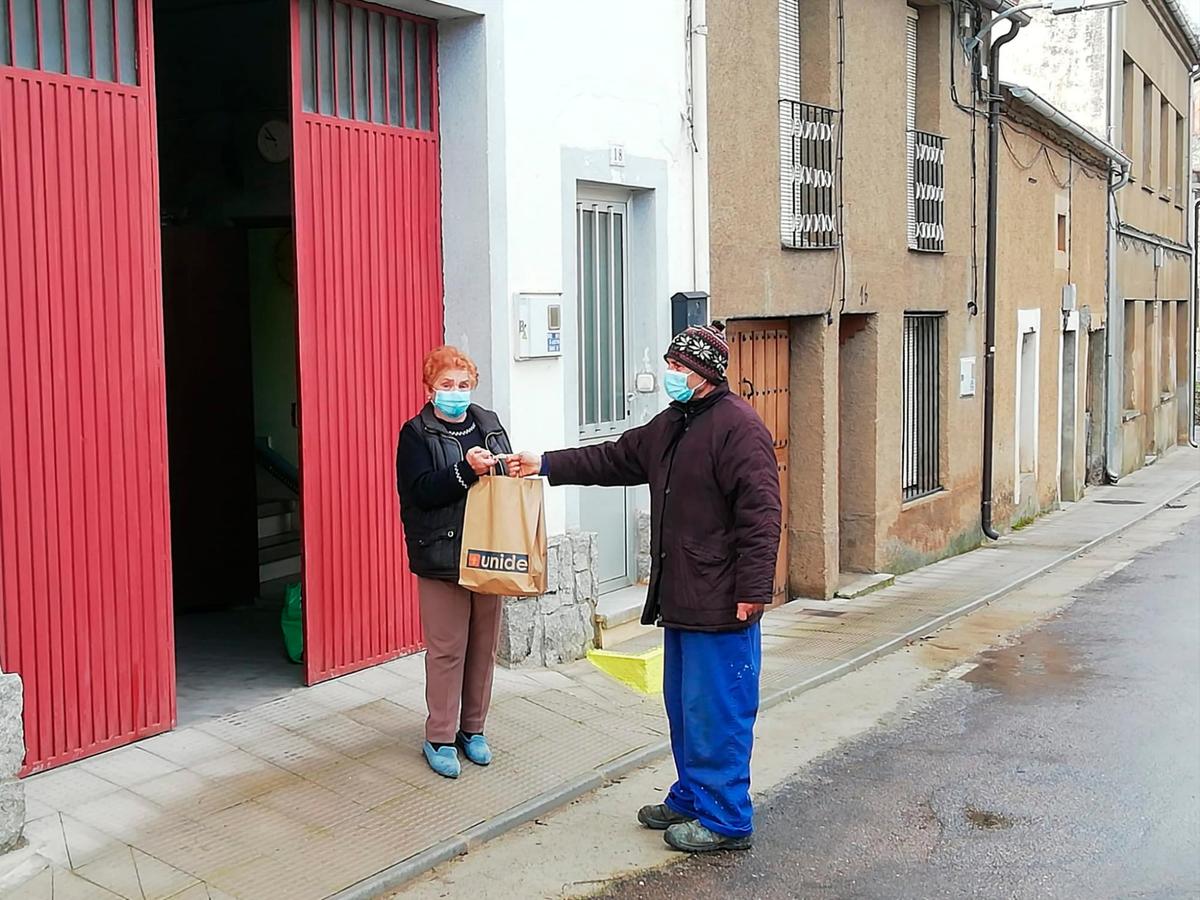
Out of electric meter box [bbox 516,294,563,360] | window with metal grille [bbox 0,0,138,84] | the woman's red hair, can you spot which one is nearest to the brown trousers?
the woman's red hair

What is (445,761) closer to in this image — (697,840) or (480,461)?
(697,840)

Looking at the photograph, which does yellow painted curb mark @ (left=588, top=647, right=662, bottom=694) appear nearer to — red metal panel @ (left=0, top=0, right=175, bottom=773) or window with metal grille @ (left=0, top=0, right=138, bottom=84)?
red metal panel @ (left=0, top=0, right=175, bottom=773)

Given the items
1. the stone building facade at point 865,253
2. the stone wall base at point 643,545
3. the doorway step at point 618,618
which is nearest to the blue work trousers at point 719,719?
the doorway step at point 618,618

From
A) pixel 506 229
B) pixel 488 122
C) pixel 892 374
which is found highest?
pixel 488 122

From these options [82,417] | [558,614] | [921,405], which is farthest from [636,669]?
[921,405]

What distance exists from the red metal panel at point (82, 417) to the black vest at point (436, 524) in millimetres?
1120

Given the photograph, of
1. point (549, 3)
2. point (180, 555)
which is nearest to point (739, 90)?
point (549, 3)

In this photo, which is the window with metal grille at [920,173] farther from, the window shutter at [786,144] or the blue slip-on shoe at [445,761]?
the blue slip-on shoe at [445,761]

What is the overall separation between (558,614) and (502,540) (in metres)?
2.31

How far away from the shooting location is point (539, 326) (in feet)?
26.2

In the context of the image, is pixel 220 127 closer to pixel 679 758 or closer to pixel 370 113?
pixel 370 113

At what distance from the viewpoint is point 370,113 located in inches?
293

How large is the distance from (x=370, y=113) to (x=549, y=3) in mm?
1389

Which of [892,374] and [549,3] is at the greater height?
[549,3]
